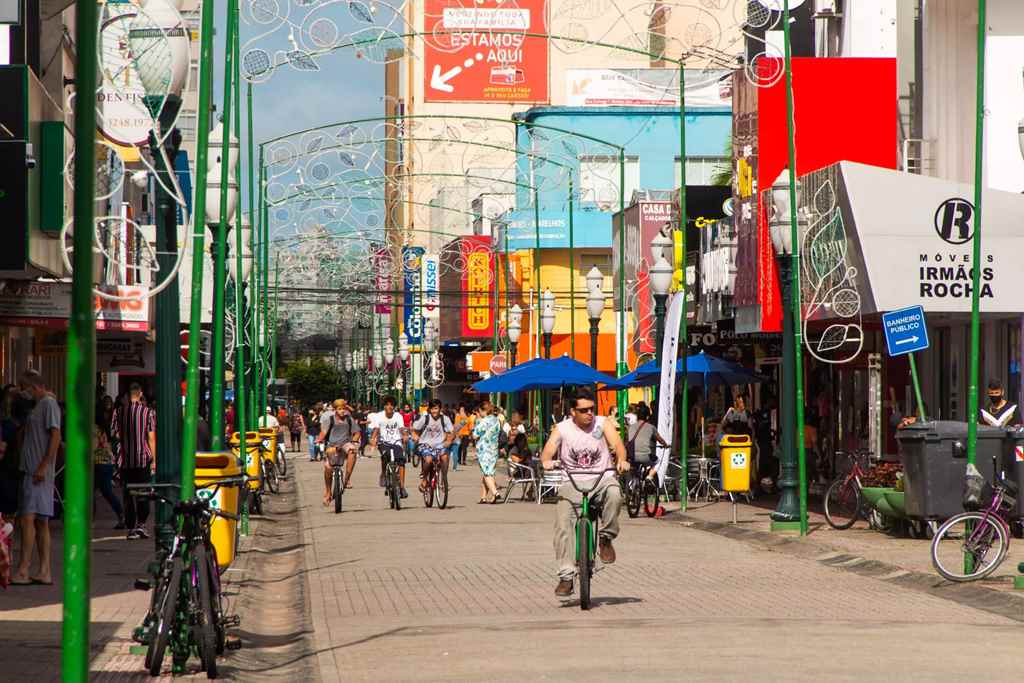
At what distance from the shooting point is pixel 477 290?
251ft

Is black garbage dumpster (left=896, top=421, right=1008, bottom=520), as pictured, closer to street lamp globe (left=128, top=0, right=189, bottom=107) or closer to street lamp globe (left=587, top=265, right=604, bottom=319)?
street lamp globe (left=128, top=0, right=189, bottom=107)

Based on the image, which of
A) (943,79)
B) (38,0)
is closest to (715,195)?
(943,79)

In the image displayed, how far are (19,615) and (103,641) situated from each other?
66.4 inches

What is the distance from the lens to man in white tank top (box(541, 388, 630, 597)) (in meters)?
14.8

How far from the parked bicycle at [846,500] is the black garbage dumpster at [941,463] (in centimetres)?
372

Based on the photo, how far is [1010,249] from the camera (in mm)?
23969

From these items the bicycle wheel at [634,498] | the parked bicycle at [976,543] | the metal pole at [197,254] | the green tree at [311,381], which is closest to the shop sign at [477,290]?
the bicycle wheel at [634,498]

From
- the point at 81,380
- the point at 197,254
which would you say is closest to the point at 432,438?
the point at 197,254

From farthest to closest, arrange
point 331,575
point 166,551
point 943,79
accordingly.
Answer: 1. point 943,79
2. point 331,575
3. point 166,551

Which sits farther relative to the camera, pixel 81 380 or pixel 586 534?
pixel 586 534

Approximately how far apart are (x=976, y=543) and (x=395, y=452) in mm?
14850

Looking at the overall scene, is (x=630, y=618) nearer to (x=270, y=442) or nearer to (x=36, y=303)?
(x=36, y=303)

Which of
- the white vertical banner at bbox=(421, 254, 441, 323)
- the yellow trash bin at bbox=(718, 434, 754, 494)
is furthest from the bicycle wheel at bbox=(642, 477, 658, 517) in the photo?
the white vertical banner at bbox=(421, 254, 441, 323)

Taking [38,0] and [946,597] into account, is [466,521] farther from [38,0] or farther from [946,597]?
[946,597]
